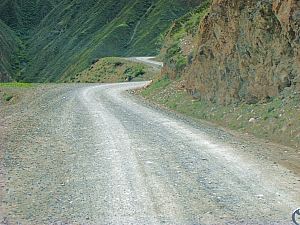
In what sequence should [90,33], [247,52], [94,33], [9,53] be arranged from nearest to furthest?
[247,52]
[94,33]
[90,33]
[9,53]

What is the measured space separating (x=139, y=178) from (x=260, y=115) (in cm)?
638

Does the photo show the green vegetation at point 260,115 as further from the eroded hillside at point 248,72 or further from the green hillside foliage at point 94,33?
the green hillside foliage at point 94,33

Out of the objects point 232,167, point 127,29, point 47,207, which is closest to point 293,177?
point 232,167

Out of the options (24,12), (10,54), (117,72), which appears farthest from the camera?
(24,12)

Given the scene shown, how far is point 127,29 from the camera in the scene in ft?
347

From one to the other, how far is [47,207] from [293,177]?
4054 mm

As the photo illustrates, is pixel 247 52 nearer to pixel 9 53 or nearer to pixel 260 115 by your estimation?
pixel 260 115

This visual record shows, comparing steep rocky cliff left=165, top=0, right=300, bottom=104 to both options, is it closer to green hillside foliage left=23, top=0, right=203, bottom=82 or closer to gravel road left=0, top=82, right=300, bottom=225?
gravel road left=0, top=82, right=300, bottom=225

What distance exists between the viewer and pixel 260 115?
13.4 meters

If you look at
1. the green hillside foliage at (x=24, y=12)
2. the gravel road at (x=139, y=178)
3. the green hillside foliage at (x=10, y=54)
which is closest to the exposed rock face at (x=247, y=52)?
the gravel road at (x=139, y=178)

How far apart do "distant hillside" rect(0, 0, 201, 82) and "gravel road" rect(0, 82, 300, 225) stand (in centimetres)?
6996

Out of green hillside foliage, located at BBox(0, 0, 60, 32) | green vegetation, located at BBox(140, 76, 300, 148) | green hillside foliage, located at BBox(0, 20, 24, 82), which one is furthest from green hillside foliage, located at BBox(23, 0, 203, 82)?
green vegetation, located at BBox(140, 76, 300, 148)

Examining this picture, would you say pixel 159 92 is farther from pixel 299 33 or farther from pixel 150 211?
pixel 150 211

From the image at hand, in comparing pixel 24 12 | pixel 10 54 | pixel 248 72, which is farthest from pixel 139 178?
pixel 24 12
